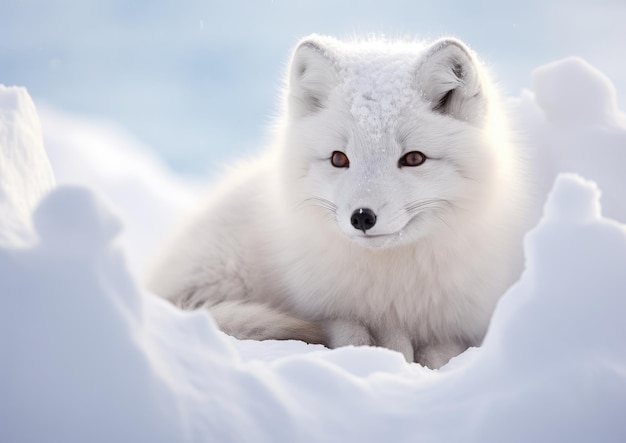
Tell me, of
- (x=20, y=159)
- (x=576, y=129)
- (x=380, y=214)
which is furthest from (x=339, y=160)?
(x=576, y=129)

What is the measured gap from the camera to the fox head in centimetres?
246

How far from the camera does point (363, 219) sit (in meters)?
2.36

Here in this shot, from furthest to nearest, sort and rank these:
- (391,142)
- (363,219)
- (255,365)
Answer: (391,142) → (363,219) → (255,365)

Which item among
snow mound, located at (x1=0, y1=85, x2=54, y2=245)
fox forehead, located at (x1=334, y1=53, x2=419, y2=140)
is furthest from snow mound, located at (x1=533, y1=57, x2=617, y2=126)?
snow mound, located at (x1=0, y1=85, x2=54, y2=245)

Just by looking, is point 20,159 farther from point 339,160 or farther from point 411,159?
point 411,159

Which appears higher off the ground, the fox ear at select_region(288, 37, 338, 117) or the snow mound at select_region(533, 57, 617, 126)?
the fox ear at select_region(288, 37, 338, 117)

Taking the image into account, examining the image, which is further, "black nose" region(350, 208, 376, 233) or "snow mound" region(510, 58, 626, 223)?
"snow mound" region(510, 58, 626, 223)

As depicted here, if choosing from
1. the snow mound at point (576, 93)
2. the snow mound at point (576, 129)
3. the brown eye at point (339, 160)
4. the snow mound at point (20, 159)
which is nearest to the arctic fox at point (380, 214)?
the brown eye at point (339, 160)

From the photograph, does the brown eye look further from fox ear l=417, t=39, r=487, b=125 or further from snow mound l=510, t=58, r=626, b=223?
snow mound l=510, t=58, r=626, b=223

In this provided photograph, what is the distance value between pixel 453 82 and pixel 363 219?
73cm

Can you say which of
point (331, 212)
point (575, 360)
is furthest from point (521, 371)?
point (331, 212)

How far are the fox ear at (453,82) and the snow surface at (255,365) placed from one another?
1198 millimetres

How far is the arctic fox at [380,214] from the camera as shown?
8.33 feet

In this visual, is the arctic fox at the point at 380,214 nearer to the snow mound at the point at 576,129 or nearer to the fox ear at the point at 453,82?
the fox ear at the point at 453,82
